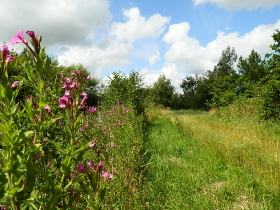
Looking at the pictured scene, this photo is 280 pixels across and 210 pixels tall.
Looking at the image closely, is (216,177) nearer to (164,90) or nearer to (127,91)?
(127,91)

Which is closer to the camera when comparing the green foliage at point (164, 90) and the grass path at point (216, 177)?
the grass path at point (216, 177)

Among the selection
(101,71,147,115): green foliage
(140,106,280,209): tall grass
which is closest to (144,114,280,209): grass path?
→ (140,106,280,209): tall grass

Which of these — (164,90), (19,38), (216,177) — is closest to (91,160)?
(19,38)

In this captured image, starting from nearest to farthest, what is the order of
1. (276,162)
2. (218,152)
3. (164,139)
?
(276,162) → (218,152) → (164,139)

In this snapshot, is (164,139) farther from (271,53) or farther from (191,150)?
(271,53)

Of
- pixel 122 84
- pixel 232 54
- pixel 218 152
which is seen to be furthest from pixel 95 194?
pixel 232 54

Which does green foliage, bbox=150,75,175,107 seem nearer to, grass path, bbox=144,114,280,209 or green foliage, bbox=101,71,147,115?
green foliage, bbox=101,71,147,115

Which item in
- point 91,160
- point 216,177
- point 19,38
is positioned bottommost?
point 216,177

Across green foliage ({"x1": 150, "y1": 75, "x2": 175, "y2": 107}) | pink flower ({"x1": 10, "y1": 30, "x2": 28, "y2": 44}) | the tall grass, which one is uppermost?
green foliage ({"x1": 150, "y1": 75, "x2": 175, "y2": 107})

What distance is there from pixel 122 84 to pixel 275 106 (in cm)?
725

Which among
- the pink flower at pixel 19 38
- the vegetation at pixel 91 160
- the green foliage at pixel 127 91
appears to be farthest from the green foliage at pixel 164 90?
the pink flower at pixel 19 38

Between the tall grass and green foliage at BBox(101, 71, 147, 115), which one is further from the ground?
green foliage at BBox(101, 71, 147, 115)

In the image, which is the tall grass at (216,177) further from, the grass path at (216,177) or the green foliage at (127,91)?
the green foliage at (127,91)

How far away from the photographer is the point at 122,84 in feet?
38.2
